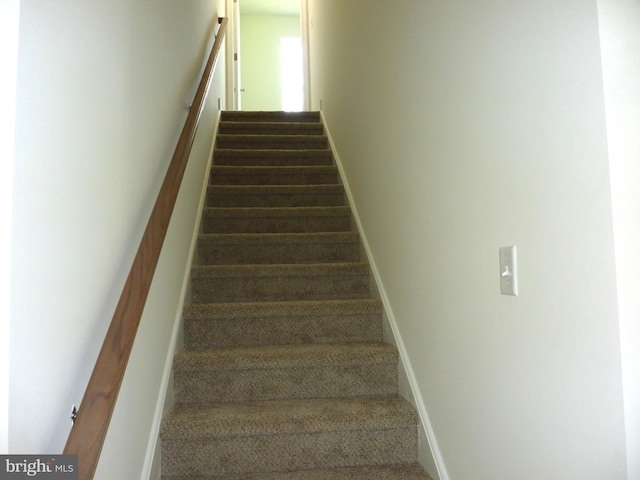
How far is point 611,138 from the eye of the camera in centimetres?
71

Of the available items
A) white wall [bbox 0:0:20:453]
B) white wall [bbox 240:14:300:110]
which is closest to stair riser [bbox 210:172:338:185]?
white wall [bbox 0:0:20:453]

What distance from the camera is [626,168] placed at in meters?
0.70

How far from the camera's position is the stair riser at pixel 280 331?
6.57ft

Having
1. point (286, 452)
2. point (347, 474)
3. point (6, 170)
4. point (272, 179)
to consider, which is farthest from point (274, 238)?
point (6, 170)

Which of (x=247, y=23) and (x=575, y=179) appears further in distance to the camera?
(x=247, y=23)

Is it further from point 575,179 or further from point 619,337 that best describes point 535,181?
point 619,337

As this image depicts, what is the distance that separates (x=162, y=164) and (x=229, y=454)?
1.06m

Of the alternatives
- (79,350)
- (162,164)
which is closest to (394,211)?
(162,164)

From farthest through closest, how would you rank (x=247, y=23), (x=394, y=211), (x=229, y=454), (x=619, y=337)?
(x=247, y=23), (x=394, y=211), (x=229, y=454), (x=619, y=337)

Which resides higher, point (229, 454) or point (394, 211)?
point (394, 211)

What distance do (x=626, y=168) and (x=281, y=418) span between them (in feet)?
4.25

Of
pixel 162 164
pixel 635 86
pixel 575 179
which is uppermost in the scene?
pixel 162 164

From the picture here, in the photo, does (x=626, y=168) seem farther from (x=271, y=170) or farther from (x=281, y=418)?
(x=271, y=170)

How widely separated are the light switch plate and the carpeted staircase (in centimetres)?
80
